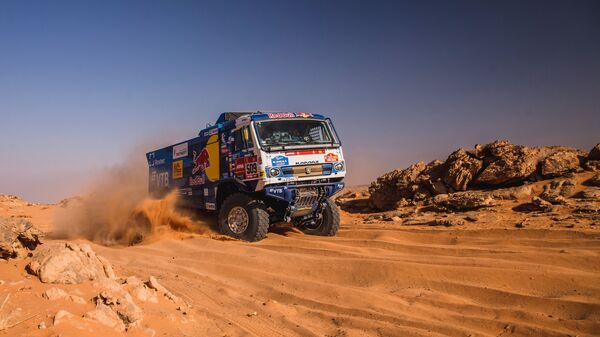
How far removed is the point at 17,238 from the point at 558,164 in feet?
37.5

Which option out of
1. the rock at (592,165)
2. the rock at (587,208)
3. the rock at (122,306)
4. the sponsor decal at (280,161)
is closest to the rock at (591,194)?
the rock at (587,208)

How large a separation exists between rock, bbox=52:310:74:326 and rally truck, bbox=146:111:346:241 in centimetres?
535

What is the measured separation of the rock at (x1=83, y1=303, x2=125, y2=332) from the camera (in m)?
2.83

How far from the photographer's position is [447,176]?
477 inches

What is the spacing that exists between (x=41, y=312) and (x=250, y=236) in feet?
18.7

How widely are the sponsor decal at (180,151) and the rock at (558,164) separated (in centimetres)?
912

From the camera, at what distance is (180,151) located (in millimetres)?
10812

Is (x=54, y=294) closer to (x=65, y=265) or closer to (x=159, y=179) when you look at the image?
(x=65, y=265)

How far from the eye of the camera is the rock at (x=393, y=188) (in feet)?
42.6

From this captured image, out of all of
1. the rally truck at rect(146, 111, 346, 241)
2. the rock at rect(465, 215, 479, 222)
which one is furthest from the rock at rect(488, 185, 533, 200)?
the rally truck at rect(146, 111, 346, 241)

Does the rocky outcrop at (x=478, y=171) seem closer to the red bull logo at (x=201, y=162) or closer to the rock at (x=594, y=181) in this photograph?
the rock at (x=594, y=181)

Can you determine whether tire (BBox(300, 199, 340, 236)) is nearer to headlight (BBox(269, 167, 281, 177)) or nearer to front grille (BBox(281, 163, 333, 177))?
front grille (BBox(281, 163, 333, 177))

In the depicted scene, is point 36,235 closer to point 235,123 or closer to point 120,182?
point 235,123

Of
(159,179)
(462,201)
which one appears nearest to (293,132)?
(462,201)
